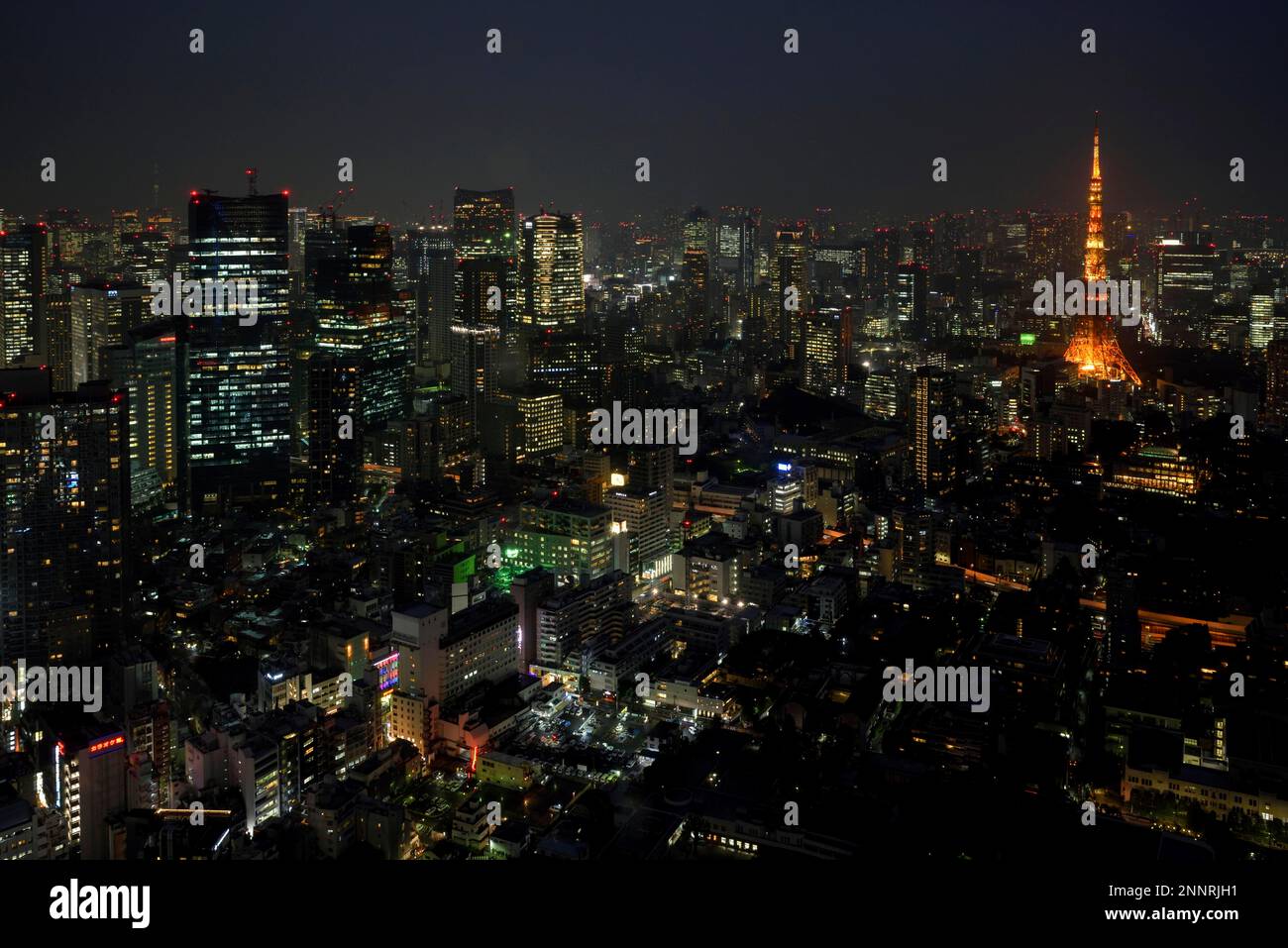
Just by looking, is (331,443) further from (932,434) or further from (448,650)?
(932,434)

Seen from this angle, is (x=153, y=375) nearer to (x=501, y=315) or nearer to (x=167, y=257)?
(x=167, y=257)

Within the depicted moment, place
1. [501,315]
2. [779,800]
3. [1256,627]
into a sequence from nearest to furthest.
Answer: [779,800] < [1256,627] < [501,315]

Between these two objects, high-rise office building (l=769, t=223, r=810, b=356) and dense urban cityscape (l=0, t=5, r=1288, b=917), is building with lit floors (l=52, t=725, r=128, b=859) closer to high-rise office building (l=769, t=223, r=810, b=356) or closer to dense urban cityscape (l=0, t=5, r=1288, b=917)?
dense urban cityscape (l=0, t=5, r=1288, b=917)

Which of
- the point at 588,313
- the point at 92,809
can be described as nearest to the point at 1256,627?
the point at 92,809

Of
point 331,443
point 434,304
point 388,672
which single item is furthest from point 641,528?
point 434,304

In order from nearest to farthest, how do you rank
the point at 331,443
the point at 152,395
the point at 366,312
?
the point at 331,443, the point at 152,395, the point at 366,312

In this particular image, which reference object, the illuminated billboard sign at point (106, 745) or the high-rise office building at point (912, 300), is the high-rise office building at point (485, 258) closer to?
the high-rise office building at point (912, 300)

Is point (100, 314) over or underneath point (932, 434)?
over
